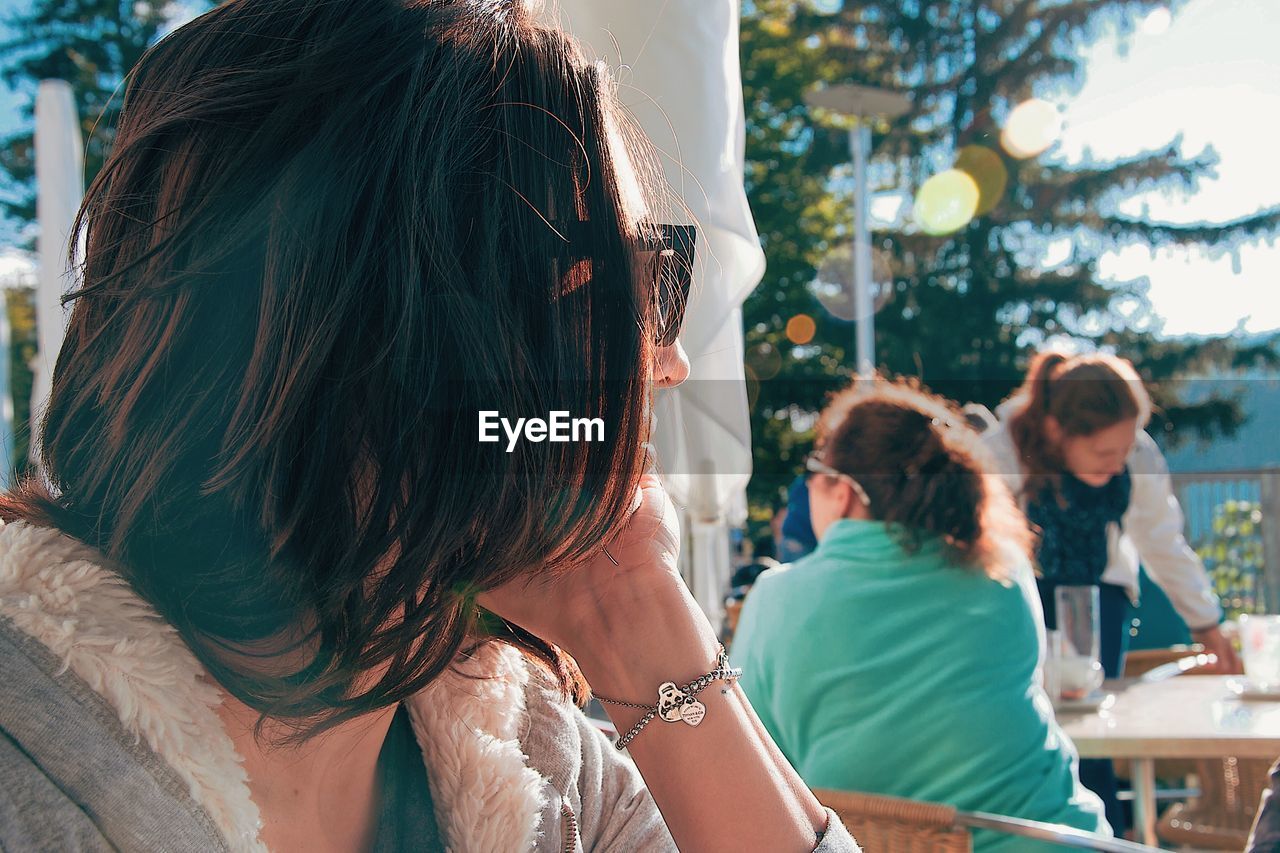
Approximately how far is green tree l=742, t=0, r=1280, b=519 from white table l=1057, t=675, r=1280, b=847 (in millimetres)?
10578

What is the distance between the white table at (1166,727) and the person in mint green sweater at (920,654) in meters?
0.24

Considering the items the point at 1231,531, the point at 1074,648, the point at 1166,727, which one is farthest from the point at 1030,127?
the point at 1166,727

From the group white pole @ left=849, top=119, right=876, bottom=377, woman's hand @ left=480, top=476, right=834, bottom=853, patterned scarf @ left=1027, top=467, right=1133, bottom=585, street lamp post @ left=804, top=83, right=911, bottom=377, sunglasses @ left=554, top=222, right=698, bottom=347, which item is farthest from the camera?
white pole @ left=849, top=119, right=876, bottom=377

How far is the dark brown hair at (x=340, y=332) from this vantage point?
0.77 m

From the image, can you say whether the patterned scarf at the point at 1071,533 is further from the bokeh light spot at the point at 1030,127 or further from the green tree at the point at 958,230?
the bokeh light spot at the point at 1030,127

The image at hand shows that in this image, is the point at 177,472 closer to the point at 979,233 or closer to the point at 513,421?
the point at 513,421

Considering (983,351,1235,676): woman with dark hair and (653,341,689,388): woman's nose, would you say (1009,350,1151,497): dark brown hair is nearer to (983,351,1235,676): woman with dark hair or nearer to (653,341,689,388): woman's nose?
(983,351,1235,676): woman with dark hair

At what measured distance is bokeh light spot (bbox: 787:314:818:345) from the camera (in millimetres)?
14555

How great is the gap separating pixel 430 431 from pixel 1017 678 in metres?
1.83

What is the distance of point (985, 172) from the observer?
565 inches

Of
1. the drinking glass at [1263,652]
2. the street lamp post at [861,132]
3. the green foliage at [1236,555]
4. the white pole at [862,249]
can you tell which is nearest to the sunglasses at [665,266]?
the drinking glass at [1263,652]

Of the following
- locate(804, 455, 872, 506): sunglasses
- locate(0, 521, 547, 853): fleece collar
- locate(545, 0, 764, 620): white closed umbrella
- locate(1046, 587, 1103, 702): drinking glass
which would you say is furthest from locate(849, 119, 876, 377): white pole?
locate(0, 521, 547, 853): fleece collar

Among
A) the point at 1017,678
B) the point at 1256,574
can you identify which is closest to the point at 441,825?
the point at 1017,678

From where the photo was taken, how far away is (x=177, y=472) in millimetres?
789
